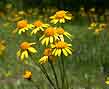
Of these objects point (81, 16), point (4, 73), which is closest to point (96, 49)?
point (4, 73)

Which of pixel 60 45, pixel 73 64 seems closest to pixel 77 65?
pixel 73 64

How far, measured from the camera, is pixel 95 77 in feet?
19.9

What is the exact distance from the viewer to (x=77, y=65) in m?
6.59

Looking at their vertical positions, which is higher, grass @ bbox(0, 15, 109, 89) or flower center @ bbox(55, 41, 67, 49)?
flower center @ bbox(55, 41, 67, 49)

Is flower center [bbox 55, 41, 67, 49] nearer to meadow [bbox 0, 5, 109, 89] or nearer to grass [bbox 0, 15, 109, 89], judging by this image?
meadow [bbox 0, 5, 109, 89]

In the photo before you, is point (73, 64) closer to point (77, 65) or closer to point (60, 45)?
point (77, 65)

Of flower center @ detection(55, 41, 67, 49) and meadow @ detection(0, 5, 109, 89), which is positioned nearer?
flower center @ detection(55, 41, 67, 49)

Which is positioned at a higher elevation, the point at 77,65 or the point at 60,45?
the point at 60,45

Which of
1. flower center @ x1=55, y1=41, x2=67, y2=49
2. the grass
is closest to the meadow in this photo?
the grass

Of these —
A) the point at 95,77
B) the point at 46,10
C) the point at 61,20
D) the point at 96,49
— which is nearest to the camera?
the point at 61,20

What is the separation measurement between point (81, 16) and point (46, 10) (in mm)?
1378

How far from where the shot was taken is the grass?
5.88m

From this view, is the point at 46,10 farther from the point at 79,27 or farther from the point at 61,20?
the point at 61,20

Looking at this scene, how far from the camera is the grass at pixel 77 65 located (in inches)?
232
